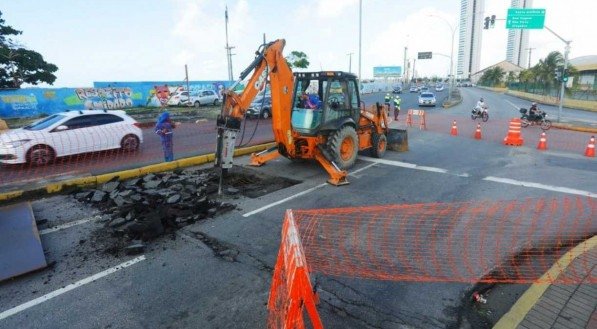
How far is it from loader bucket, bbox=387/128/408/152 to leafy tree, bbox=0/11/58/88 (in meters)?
33.7

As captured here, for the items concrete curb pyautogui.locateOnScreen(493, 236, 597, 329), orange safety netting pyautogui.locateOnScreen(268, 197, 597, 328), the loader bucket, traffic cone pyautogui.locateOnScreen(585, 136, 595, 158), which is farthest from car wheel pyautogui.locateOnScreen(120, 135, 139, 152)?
traffic cone pyautogui.locateOnScreen(585, 136, 595, 158)

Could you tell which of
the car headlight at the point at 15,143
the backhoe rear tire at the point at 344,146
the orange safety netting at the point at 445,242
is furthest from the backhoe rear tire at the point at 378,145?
the car headlight at the point at 15,143

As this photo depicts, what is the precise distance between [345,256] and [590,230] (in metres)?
4.51

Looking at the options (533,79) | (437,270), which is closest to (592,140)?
(437,270)

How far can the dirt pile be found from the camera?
5.57 meters

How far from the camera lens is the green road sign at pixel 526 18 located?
74.3 feet

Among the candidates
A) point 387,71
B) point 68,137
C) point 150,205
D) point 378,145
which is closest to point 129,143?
point 68,137

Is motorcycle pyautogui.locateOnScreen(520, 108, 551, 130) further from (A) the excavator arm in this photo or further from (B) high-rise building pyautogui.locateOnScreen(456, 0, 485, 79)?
(B) high-rise building pyautogui.locateOnScreen(456, 0, 485, 79)

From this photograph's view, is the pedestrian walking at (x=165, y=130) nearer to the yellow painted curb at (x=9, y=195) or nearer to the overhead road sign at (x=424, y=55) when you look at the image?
the yellow painted curb at (x=9, y=195)

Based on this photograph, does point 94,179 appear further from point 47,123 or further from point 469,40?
point 469,40

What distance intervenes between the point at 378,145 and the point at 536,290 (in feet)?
25.3

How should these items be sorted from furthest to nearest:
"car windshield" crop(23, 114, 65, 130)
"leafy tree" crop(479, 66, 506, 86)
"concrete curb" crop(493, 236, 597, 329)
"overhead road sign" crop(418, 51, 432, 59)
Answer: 1. "leafy tree" crop(479, 66, 506, 86)
2. "overhead road sign" crop(418, 51, 432, 59)
3. "car windshield" crop(23, 114, 65, 130)
4. "concrete curb" crop(493, 236, 597, 329)

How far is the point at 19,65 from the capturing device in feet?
101

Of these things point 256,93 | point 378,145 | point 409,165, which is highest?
point 256,93
